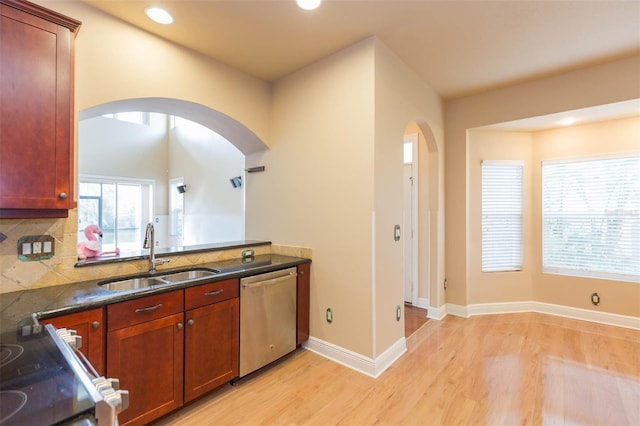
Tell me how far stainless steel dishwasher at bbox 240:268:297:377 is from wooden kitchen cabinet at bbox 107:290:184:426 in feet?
1.67

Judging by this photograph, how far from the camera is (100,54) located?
213 cm

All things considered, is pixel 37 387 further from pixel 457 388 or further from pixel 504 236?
pixel 504 236

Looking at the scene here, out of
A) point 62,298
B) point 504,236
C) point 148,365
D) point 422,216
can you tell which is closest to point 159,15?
→ point 62,298

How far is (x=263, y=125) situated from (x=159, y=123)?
5.46 meters

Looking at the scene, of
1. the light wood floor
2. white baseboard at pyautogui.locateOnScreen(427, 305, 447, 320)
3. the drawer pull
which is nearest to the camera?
the drawer pull

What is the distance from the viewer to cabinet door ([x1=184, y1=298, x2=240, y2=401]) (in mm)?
1977

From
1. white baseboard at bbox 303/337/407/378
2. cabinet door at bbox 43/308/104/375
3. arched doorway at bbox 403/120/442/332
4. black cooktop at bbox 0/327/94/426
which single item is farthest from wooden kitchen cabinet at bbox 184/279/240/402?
arched doorway at bbox 403/120/442/332

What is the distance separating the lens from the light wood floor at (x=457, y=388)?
1.95 metres

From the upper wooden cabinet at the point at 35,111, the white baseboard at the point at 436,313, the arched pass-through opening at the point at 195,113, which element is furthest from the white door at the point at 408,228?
the upper wooden cabinet at the point at 35,111

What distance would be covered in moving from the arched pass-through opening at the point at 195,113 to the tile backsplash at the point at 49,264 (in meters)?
0.85

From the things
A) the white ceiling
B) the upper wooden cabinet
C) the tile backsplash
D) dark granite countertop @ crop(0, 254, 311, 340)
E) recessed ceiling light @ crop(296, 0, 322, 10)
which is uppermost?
the white ceiling

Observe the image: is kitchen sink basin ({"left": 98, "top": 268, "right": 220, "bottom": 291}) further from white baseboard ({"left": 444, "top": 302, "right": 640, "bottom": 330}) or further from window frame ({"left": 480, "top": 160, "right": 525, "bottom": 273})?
window frame ({"left": 480, "top": 160, "right": 525, "bottom": 273})

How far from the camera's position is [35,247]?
6.03 feet

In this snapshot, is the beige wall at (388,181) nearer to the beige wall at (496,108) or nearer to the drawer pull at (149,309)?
the beige wall at (496,108)
